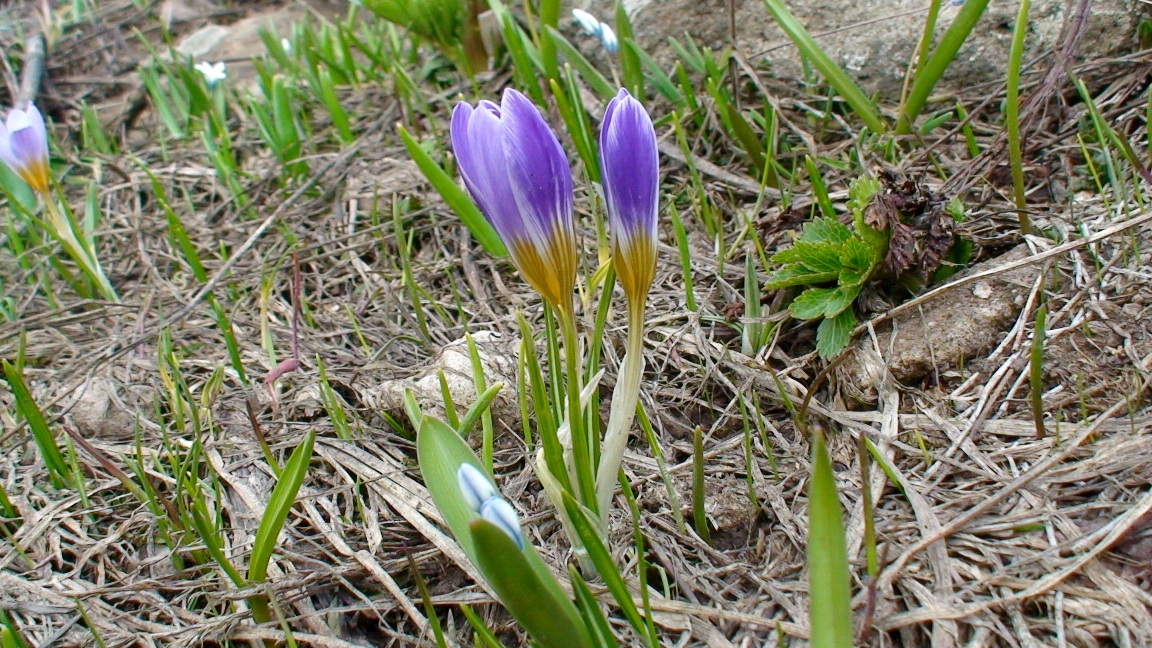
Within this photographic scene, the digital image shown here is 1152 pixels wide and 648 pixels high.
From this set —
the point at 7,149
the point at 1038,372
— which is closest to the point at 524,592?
the point at 1038,372

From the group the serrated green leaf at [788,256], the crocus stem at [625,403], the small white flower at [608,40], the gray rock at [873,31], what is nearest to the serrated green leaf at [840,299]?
the serrated green leaf at [788,256]

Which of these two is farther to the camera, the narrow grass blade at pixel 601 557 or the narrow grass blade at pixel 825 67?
the narrow grass blade at pixel 825 67

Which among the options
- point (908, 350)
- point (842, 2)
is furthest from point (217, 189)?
point (908, 350)

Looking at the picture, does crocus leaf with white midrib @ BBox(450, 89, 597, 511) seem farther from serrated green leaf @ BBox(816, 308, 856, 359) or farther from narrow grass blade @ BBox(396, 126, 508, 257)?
narrow grass blade @ BBox(396, 126, 508, 257)

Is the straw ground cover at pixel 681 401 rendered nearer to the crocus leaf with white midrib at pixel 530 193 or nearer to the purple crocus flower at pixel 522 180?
the crocus leaf with white midrib at pixel 530 193

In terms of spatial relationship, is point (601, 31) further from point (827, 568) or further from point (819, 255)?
point (827, 568)

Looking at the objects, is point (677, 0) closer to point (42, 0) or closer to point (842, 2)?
point (842, 2)
